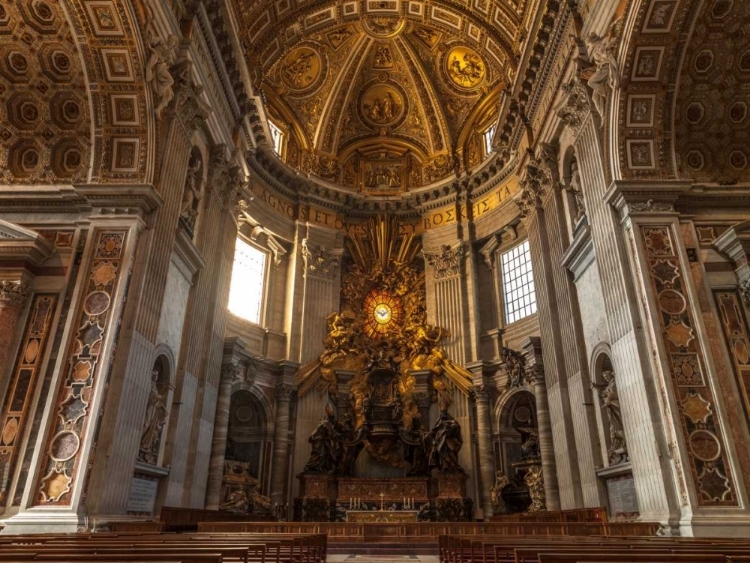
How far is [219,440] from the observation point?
1362 centimetres

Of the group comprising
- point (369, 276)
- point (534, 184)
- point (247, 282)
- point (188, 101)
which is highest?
point (534, 184)

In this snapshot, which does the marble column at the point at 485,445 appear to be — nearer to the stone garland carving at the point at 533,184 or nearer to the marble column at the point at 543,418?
the marble column at the point at 543,418

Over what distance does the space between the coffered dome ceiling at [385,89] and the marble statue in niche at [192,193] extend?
674cm

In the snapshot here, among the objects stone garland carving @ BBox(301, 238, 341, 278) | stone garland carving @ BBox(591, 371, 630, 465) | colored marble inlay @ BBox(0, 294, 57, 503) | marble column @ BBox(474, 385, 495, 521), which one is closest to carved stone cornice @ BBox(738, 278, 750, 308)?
stone garland carving @ BBox(591, 371, 630, 465)

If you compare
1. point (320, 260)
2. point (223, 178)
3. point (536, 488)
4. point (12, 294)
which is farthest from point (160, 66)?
point (536, 488)

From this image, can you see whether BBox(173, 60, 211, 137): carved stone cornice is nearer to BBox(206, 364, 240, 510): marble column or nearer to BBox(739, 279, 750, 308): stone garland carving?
BBox(206, 364, 240, 510): marble column

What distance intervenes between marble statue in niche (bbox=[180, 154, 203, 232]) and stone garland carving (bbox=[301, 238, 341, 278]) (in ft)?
20.0

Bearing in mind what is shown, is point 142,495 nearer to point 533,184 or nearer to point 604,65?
point 604,65

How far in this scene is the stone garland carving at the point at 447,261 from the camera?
18891mm

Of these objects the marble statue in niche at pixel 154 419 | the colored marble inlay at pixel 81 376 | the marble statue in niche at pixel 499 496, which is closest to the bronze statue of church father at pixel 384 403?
the marble statue in niche at pixel 499 496

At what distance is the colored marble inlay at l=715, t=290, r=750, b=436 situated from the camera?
8.56 meters

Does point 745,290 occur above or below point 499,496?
above

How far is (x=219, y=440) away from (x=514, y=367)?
27.8 ft

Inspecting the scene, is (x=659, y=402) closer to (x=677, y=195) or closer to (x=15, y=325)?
(x=677, y=195)
